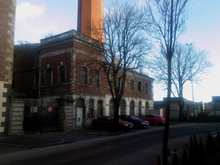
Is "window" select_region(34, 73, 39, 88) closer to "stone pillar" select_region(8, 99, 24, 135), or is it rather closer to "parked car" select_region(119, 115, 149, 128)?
"stone pillar" select_region(8, 99, 24, 135)

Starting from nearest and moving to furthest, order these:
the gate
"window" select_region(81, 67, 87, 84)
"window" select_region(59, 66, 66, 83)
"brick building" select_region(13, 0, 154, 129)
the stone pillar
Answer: the stone pillar
the gate
"brick building" select_region(13, 0, 154, 129)
"window" select_region(59, 66, 66, 83)
"window" select_region(81, 67, 87, 84)

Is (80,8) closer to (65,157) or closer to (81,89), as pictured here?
(81,89)

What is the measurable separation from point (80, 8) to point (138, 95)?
20204 millimetres

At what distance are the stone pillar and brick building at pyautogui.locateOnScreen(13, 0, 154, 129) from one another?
5045mm

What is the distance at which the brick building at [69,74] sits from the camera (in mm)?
22938

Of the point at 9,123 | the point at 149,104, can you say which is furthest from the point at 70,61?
the point at 149,104

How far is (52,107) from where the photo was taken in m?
19.5

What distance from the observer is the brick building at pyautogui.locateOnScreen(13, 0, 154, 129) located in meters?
22.9

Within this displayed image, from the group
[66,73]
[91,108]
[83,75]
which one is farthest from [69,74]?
[91,108]

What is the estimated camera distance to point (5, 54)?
15.8 metres

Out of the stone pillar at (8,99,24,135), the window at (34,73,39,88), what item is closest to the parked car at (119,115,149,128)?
the stone pillar at (8,99,24,135)

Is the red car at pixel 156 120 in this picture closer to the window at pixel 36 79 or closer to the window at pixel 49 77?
the window at pixel 49 77

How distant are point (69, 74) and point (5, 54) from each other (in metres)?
8.22

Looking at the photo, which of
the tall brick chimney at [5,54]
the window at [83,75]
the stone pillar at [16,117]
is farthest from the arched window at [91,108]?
the tall brick chimney at [5,54]
